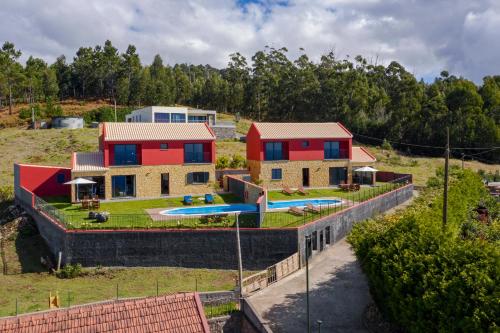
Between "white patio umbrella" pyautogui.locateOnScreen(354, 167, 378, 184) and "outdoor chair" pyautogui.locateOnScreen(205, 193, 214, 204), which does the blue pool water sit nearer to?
"outdoor chair" pyautogui.locateOnScreen(205, 193, 214, 204)

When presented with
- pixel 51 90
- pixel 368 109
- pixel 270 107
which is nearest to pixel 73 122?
pixel 51 90

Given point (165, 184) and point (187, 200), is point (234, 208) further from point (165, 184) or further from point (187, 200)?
point (165, 184)

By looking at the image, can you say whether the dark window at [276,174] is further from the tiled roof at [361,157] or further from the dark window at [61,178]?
the dark window at [61,178]

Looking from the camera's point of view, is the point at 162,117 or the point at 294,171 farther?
the point at 162,117

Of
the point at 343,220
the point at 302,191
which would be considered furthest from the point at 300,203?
the point at 343,220

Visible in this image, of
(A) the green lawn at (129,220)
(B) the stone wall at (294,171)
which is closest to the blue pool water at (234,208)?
(A) the green lawn at (129,220)

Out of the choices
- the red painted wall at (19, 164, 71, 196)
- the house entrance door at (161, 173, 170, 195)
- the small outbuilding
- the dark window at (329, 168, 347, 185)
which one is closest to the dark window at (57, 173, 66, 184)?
the red painted wall at (19, 164, 71, 196)

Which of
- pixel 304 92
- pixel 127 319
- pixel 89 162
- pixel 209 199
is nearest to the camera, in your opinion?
→ pixel 127 319
